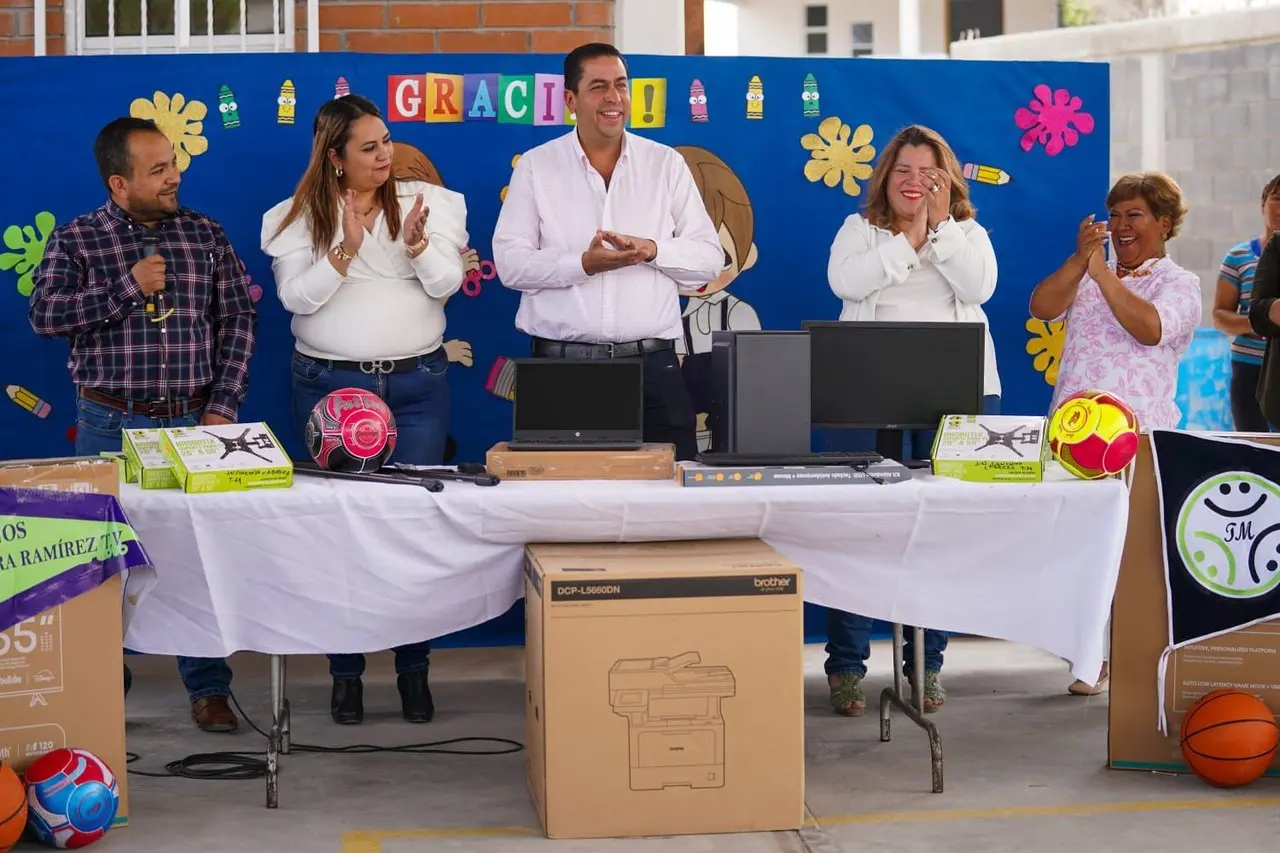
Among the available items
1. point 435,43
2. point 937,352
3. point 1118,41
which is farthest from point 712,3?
point 937,352

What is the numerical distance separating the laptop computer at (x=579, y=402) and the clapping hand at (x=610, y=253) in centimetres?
44

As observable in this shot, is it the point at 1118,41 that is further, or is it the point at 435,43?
the point at 1118,41

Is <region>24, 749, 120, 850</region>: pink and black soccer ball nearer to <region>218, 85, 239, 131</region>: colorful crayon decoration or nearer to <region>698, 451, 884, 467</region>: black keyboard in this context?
<region>698, 451, 884, 467</region>: black keyboard

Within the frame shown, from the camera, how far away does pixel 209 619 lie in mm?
3135

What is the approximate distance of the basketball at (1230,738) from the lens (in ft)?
10.6

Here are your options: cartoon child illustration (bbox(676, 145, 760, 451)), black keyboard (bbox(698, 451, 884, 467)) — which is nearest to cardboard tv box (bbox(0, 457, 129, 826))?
black keyboard (bbox(698, 451, 884, 467))

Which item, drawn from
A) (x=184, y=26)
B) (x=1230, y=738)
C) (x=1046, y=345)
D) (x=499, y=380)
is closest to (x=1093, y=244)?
(x=1046, y=345)

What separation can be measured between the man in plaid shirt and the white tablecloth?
2.69ft

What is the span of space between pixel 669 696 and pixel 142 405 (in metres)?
1.79

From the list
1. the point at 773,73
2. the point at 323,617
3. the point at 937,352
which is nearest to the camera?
the point at 323,617

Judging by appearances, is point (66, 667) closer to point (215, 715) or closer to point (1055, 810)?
point (215, 715)

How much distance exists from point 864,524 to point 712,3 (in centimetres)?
2373

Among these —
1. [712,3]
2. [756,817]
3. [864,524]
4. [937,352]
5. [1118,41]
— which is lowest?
[756,817]

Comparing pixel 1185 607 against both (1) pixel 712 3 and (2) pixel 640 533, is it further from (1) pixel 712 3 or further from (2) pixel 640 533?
(1) pixel 712 3
